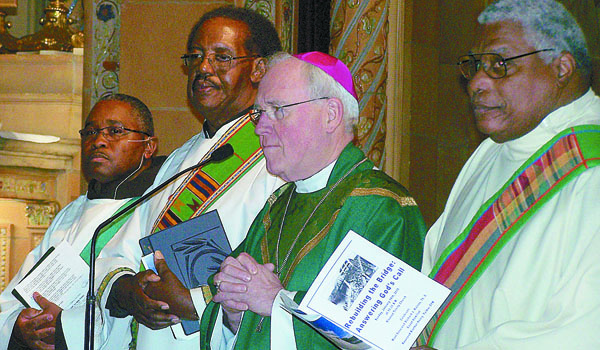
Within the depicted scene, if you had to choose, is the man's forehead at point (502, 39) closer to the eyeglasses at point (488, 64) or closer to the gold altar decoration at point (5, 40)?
the eyeglasses at point (488, 64)

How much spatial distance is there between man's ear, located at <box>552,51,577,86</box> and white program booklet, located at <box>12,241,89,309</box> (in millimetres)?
2287

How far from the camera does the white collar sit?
3.25 metres

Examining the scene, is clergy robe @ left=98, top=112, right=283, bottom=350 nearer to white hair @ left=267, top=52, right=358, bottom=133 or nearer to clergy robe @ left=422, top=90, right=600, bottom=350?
white hair @ left=267, top=52, right=358, bottom=133

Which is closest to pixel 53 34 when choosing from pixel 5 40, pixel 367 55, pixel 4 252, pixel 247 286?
pixel 5 40

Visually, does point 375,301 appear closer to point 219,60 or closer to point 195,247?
point 195,247

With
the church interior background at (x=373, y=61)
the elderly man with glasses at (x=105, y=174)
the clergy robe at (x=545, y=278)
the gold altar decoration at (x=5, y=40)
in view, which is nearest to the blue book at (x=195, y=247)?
the elderly man with glasses at (x=105, y=174)

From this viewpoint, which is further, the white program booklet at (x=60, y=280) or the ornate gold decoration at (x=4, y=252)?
the ornate gold decoration at (x=4, y=252)

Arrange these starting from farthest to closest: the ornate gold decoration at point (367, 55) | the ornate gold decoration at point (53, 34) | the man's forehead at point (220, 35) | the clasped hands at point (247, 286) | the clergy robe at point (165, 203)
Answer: the ornate gold decoration at point (53, 34), the ornate gold decoration at point (367, 55), the man's forehead at point (220, 35), the clergy robe at point (165, 203), the clasped hands at point (247, 286)

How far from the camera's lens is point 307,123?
3.19 meters

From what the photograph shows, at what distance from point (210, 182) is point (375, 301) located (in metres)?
1.76

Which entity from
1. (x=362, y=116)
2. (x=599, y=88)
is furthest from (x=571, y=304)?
(x=599, y=88)

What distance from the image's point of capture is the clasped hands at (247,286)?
2.89 metres

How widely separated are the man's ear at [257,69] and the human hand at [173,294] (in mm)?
1024

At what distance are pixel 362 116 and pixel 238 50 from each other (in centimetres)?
150
